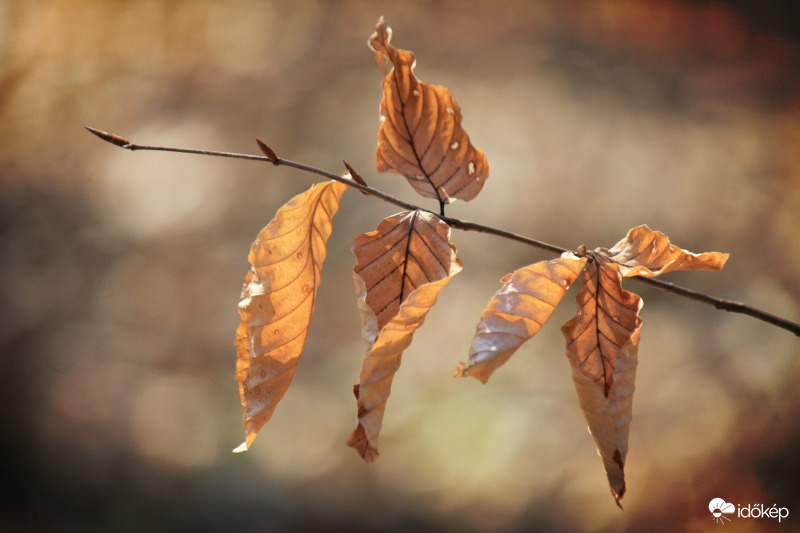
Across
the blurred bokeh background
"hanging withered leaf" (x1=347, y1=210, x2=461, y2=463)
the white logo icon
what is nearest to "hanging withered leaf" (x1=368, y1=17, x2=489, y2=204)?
"hanging withered leaf" (x1=347, y1=210, x2=461, y2=463)

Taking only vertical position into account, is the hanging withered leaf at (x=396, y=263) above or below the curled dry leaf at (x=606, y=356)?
above

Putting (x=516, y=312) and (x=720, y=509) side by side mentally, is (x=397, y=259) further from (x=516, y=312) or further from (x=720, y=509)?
(x=720, y=509)

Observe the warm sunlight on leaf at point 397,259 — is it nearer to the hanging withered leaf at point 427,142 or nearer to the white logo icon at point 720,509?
the hanging withered leaf at point 427,142

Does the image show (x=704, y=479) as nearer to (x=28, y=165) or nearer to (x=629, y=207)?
(x=629, y=207)

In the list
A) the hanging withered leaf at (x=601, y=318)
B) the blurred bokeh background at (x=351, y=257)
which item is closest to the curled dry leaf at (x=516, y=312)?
the hanging withered leaf at (x=601, y=318)

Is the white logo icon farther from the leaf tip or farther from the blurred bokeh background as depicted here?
the leaf tip
